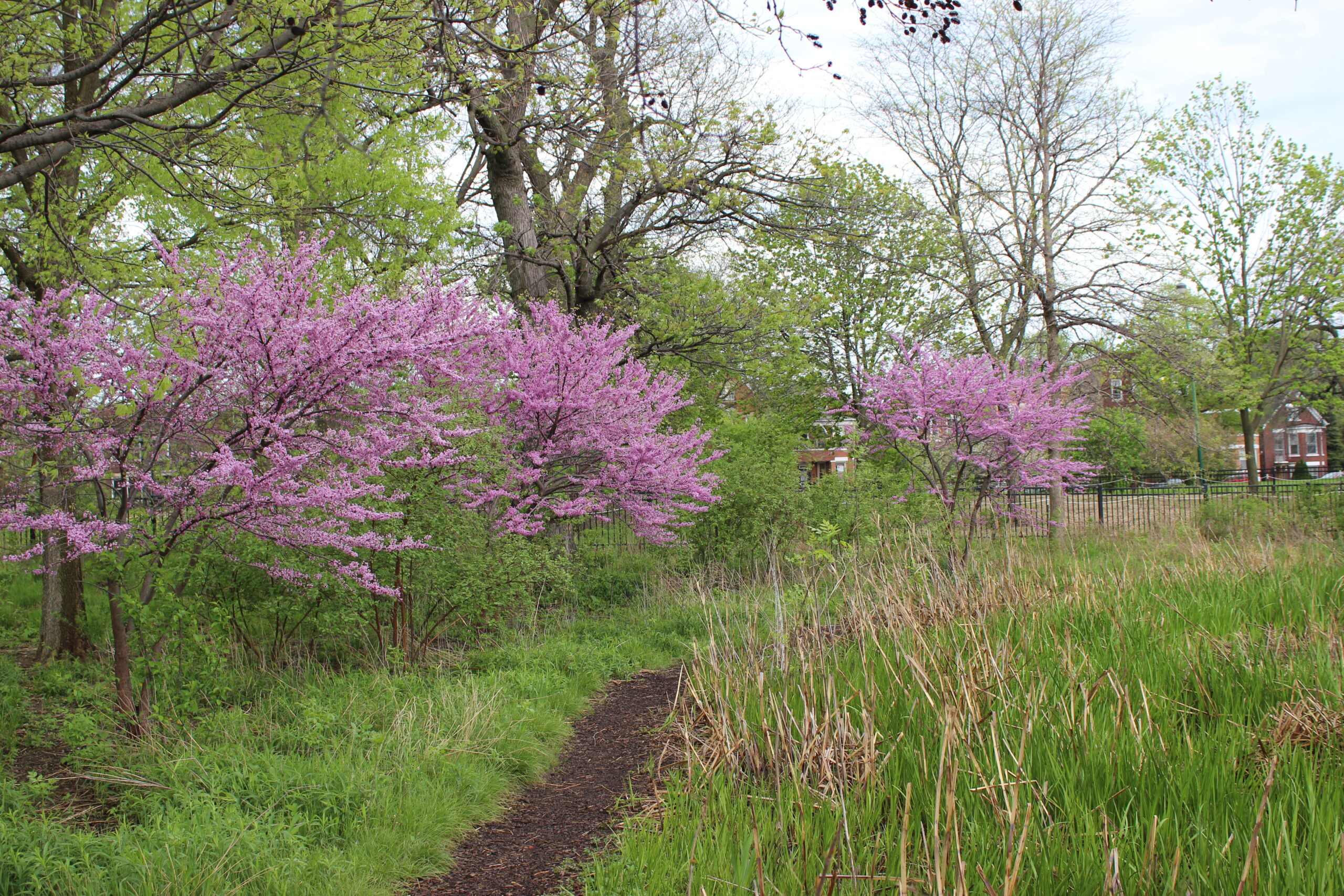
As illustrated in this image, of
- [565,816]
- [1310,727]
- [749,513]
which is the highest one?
[749,513]

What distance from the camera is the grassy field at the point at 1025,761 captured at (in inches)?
99.1

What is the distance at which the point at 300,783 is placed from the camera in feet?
13.4

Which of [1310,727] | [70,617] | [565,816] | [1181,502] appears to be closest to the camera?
[1310,727]

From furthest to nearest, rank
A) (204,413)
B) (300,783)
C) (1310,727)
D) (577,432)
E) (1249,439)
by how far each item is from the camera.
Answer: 1. (1249,439)
2. (577,432)
3. (204,413)
4. (300,783)
5. (1310,727)

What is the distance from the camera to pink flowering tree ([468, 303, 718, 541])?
350 inches

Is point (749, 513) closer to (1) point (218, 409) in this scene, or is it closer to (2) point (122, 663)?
(1) point (218, 409)

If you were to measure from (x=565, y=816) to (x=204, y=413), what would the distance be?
10.3ft

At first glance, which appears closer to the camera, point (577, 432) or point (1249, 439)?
point (577, 432)

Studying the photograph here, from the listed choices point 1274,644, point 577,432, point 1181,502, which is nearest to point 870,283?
point 1181,502

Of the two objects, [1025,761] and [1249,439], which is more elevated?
[1249,439]

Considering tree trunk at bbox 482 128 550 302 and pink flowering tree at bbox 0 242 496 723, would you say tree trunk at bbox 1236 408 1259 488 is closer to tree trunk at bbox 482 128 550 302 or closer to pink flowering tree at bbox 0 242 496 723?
tree trunk at bbox 482 128 550 302

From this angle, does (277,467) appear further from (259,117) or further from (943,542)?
(943,542)

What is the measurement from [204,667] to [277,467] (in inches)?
56.9

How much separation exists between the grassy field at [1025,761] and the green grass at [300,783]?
982mm
